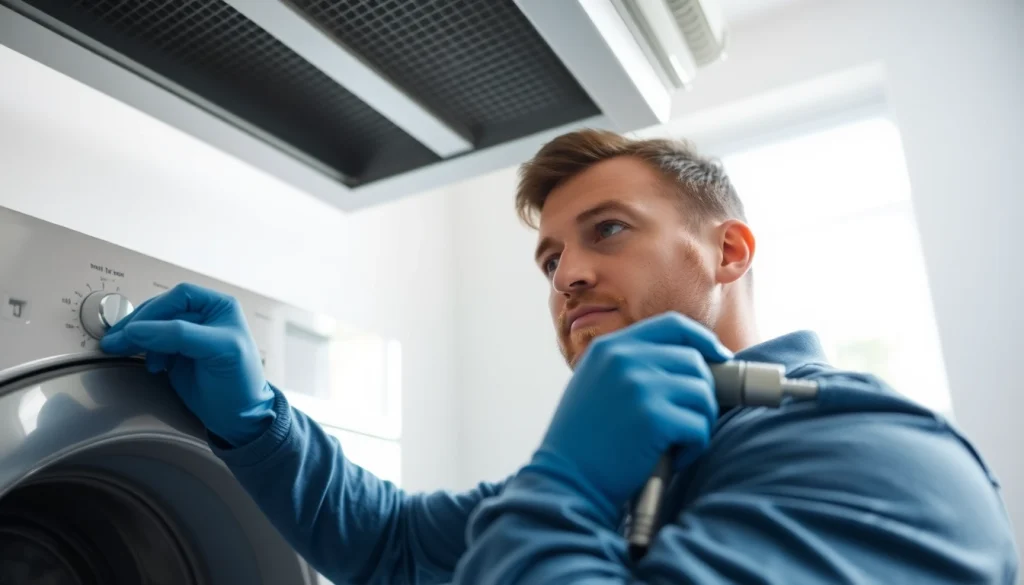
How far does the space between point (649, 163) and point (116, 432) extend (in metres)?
0.72

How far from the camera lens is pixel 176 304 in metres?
0.78

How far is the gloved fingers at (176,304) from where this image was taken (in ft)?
2.42

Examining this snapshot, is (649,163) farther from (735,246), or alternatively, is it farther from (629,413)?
(629,413)

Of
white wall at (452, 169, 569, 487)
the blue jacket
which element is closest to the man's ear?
the blue jacket

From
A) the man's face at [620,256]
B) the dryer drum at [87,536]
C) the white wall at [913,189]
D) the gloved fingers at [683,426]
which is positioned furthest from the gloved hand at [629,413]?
the white wall at [913,189]

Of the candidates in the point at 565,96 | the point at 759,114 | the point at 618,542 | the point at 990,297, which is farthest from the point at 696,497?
the point at 759,114

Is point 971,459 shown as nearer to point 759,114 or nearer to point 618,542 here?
point 618,542

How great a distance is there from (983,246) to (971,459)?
1.23 metres

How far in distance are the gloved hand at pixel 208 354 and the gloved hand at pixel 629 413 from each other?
367 mm

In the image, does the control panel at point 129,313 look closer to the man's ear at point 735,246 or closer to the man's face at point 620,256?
the man's face at point 620,256

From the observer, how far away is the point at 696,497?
634 mm

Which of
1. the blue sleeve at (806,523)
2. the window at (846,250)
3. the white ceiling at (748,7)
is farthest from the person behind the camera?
the white ceiling at (748,7)

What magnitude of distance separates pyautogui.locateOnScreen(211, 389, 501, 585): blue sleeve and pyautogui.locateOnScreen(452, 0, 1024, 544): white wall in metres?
1.00

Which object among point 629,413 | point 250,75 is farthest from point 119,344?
point 250,75
